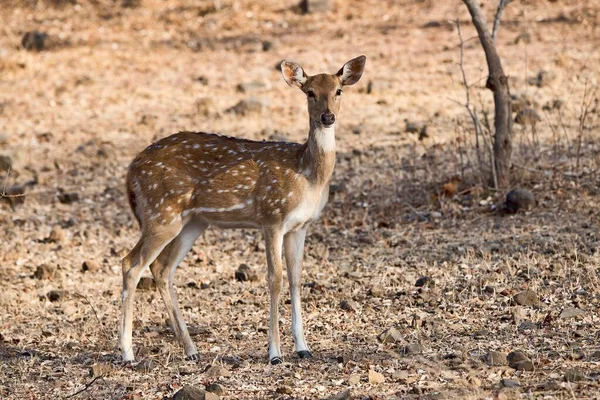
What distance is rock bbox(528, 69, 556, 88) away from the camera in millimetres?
17312

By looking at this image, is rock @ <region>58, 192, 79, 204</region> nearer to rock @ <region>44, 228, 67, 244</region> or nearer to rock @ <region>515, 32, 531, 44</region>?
rock @ <region>44, 228, 67, 244</region>

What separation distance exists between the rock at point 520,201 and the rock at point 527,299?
291 centimetres

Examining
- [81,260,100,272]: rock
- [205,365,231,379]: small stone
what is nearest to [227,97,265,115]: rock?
[81,260,100,272]: rock

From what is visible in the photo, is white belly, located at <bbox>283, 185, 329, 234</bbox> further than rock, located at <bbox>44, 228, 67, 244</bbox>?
No

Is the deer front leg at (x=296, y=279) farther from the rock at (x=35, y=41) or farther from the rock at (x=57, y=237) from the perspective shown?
the rock at (x=35, y=41)

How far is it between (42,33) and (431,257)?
50.1 feet

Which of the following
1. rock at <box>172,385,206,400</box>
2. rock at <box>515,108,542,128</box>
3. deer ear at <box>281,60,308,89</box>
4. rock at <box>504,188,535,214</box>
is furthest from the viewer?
rock at <box>515,108,542,128</box>

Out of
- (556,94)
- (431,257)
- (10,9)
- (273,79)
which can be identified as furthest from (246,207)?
(10,9)

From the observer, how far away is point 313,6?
24.6 m

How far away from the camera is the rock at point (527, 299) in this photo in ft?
29.7

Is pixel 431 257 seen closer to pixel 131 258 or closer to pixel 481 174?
pixel 481 174

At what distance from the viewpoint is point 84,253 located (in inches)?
483

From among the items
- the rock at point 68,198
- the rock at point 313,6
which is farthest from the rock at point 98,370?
the rock at point 313,6

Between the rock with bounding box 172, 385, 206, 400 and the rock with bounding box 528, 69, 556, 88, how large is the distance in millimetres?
11507
